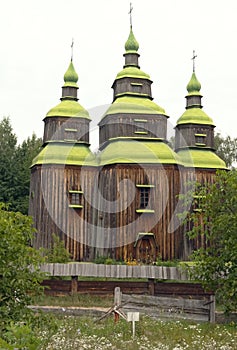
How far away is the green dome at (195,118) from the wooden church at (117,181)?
8.92 ft

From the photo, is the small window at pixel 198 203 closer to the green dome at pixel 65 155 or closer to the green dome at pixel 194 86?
the green dome at pixel 65 155

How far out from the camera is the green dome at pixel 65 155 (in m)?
29.0

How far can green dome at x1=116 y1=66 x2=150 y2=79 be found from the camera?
32406mm

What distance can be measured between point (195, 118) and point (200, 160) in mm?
4194

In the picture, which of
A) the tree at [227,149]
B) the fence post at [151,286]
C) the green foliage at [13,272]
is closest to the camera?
the green foliage at [13,272]

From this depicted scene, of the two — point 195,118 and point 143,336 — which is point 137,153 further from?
point 143,336

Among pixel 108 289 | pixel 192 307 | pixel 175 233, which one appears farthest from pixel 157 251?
pixel 192 307

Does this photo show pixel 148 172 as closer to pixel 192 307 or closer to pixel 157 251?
pixel 157 251

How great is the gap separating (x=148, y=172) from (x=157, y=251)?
4198 mm

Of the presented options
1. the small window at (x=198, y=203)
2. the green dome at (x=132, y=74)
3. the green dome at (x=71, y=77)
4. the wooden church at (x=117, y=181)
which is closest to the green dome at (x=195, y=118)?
the wooden church at (x=117, y=181)

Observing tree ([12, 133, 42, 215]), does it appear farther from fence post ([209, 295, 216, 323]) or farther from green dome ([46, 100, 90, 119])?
fence post ([209, 295, 216, 323])

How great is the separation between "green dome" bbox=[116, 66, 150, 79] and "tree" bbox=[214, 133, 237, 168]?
16024mm

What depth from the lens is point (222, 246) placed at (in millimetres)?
12422

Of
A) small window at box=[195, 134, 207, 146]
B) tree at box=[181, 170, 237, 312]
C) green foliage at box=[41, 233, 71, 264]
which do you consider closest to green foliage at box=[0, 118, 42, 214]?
green foliage at box=[41, 233, 71, 264]
